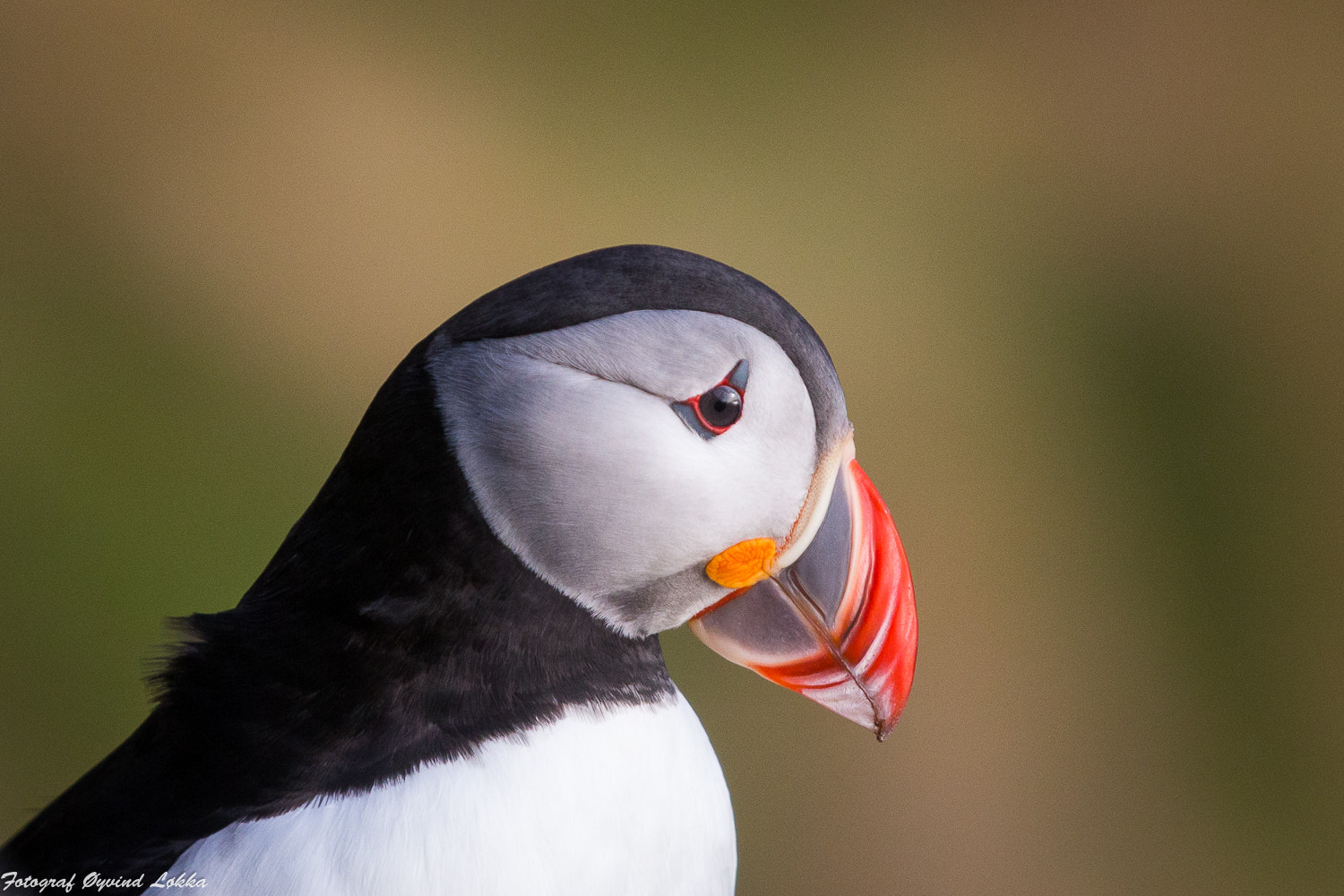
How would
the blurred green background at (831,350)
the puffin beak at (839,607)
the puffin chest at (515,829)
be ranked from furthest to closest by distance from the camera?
1. the blurred green background at (831,350)
2. the puffin beak at (839,607)
3. the puffin chest at (515,829)

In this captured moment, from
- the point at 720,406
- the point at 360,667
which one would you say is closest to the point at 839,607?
the point at 720,406

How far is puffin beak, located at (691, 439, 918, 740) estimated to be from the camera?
2.65 ft

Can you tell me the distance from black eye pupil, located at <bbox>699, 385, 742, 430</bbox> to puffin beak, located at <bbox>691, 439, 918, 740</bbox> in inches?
4.1

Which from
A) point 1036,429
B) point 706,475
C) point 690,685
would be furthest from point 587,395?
point 1036,429

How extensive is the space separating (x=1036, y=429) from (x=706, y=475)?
63.3 inches

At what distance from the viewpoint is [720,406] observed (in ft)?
2.38

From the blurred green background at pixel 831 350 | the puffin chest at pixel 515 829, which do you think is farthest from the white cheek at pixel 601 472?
the blurred green background at pixel 831 350

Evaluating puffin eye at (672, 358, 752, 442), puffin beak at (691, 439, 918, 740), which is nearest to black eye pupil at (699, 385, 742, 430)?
puffin eye at (672, 358, 752, 442)

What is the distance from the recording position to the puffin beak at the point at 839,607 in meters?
0.81

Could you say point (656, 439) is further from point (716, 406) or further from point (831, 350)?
point (831, 350)

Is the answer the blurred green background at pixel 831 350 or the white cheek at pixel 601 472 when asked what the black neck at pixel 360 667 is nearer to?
the white cheek at pixel 601 472

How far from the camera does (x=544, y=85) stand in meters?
2.09

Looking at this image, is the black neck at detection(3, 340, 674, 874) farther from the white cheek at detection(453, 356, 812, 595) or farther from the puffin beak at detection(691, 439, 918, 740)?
the puffin beak at detection(691, 439, 918, 740)

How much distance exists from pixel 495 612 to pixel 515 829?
0.48ft
